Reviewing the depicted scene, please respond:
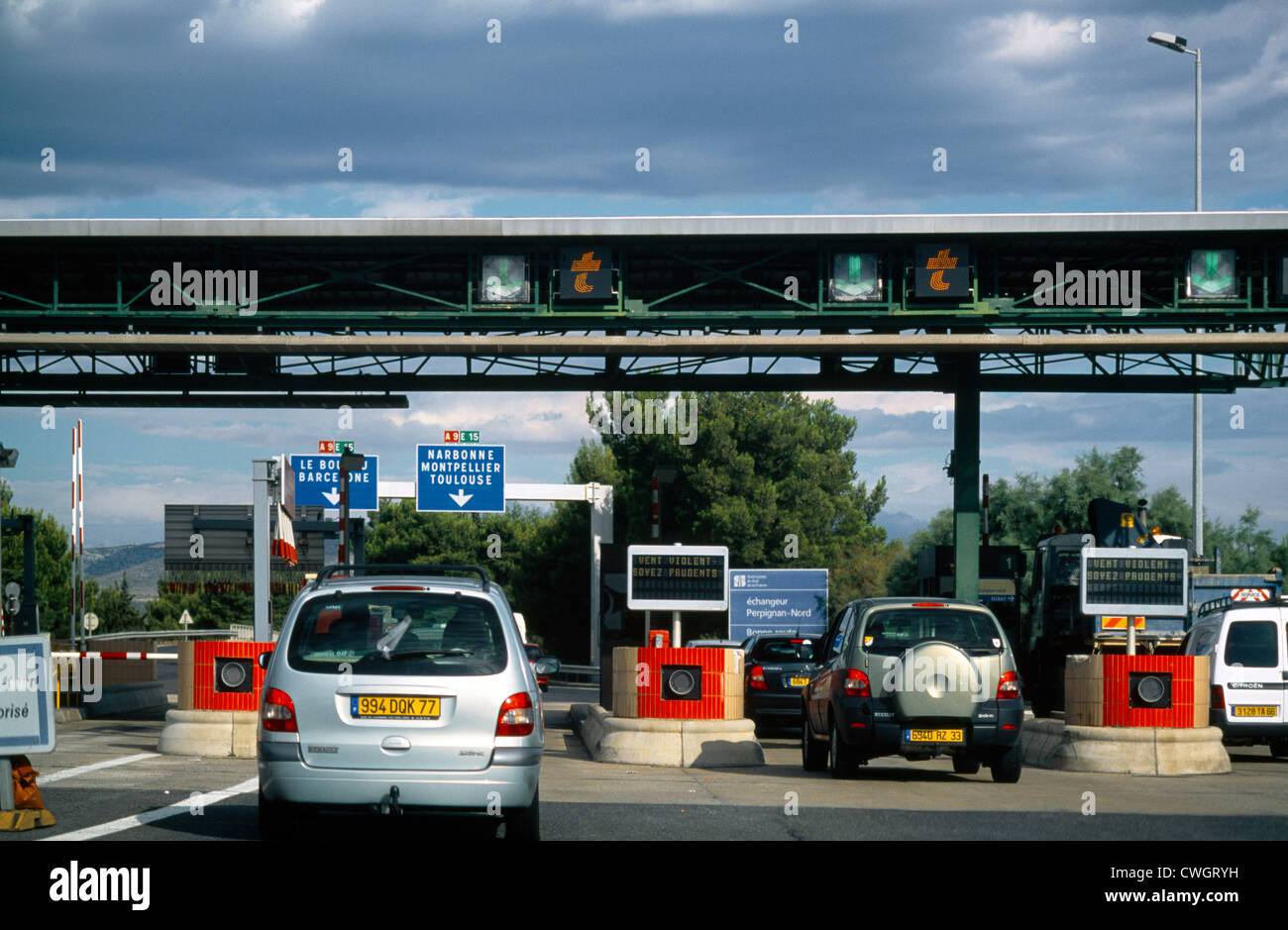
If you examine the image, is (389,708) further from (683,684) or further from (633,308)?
(633,308)

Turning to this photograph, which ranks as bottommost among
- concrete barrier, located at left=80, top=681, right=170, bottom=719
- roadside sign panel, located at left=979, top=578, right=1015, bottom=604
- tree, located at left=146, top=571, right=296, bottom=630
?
tree, located at left=146, top=571, right=296, bottom=630

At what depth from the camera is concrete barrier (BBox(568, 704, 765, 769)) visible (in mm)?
16188

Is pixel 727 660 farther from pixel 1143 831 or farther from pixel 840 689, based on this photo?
pixel 1143 831

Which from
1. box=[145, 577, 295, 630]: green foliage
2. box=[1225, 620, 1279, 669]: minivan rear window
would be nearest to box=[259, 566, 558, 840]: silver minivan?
box=[1225, 620, 1279, 669]: minivan rear window

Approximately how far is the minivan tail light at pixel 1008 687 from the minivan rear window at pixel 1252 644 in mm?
6069

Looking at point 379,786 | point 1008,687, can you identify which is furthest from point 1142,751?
point 379,786

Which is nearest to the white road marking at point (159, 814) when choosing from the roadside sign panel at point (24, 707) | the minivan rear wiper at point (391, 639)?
the roadside sign panel at point (24, 707)

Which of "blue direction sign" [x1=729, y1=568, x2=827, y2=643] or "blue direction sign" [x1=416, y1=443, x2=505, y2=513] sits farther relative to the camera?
"blue direction sign" [x1=729, y1=568, x2=827, y2=643]

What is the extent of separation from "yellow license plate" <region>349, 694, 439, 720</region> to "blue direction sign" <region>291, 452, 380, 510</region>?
3059 centimetres

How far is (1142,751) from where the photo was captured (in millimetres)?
15680

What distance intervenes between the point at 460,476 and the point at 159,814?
3095 cm

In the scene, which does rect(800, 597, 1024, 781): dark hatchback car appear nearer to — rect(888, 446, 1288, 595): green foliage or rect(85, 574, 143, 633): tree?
rect(888, 446, 1288, 595): green foliage
